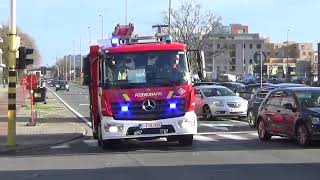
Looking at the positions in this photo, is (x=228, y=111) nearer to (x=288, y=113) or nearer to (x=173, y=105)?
(x=288, y=113)

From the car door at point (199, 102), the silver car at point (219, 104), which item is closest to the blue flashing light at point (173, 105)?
the silver car at point (219, 104)

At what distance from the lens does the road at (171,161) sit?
11539 millimetres

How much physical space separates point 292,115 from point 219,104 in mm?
11157

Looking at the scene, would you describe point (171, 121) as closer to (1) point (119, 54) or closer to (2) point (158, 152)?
(2) point (158, 152)

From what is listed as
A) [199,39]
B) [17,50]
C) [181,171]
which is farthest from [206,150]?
[199,39]

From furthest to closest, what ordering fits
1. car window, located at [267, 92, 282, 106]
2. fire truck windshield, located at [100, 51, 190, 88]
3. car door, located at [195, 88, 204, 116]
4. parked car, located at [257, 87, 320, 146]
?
1. car door, located at [195, 88, 204, 116]
2. car window, located at [267, 92, 282, 106]
3. fire truck windshield, located at [100, 51, 190, 88]
4. parked car, located at [257, 87, 320, 146]

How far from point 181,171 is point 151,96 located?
4.16m

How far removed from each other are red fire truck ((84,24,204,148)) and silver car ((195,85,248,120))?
37.8ft

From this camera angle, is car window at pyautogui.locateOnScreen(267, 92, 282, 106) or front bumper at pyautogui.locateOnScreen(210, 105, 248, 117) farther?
front bumper at pyautogui.locateOnScreen(210, 105, 248, 117)

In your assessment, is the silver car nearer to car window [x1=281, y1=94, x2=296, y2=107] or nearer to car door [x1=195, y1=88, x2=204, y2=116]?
car door [x1=195, y1=88, x2=204, y2=116]

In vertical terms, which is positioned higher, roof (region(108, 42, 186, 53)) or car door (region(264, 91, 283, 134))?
roof (region(108, 42, 186, 53))

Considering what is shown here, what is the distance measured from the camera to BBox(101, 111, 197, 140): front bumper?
51.9ft

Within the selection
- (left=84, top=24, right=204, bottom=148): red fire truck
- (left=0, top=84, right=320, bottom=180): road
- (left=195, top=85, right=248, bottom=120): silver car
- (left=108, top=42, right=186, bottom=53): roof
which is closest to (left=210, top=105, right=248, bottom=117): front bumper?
(left=195, top=85, right=248, bottom=120): silver car

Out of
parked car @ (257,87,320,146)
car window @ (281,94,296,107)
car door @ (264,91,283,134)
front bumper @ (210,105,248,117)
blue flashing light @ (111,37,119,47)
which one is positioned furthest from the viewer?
front bumper @ (210,105,248,117)
